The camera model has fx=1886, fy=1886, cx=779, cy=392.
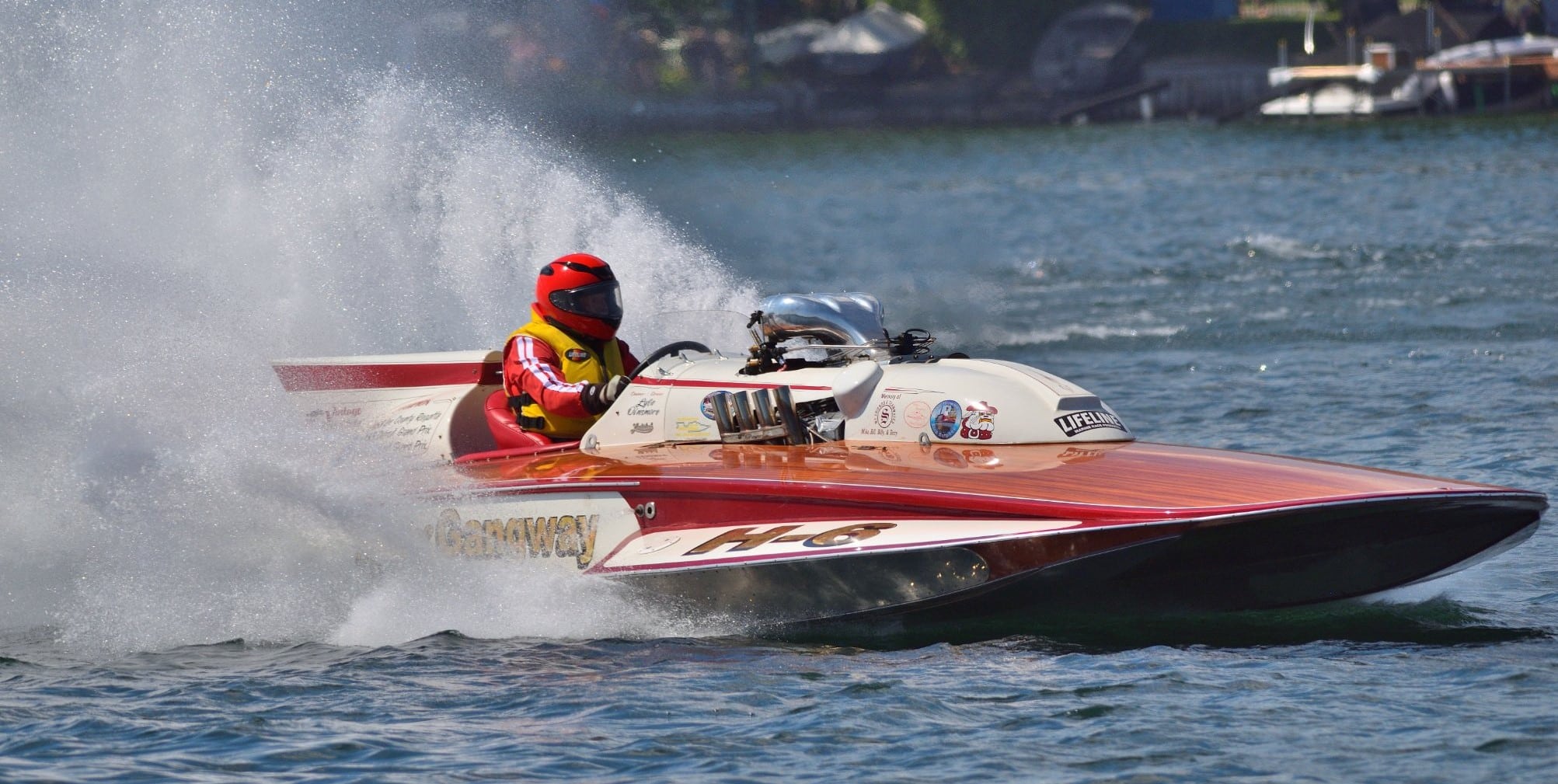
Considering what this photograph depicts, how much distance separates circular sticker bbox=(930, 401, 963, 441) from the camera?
25.3 ft

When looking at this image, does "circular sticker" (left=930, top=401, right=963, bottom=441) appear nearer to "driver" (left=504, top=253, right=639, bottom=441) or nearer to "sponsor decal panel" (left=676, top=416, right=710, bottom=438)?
"sponsor decal panel" (left=676, top=416, right=710, bottom=438)

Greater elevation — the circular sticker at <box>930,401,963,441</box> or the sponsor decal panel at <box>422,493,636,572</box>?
the circular sticker at <box>930,401,963,441</box>

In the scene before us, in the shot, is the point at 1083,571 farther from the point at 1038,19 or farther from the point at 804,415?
the point at 1038,19

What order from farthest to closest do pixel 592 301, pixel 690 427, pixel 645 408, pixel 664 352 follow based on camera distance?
pixel 592 301 → pixel 664 352 → pixel 645 408 → pixel 690 427

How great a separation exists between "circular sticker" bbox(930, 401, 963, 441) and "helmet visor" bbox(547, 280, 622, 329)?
1.63m

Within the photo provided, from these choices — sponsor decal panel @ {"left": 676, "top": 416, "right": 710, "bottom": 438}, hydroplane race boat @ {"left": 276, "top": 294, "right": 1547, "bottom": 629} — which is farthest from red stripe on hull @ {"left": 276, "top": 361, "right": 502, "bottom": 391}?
sponsor decal panel @ {"left": 676, "top": 416, "right": 710, "bottom": 438}

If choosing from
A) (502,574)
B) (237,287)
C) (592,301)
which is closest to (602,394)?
(592,301)

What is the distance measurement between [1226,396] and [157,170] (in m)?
7.74

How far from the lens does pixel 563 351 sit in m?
8.49

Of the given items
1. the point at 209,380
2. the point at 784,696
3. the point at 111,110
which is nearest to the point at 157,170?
the point at 111,110

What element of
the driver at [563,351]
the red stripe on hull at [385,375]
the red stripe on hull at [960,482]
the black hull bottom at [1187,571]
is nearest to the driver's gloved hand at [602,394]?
the driver at [563,351]

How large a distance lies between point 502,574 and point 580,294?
135 cm

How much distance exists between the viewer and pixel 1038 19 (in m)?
61.7

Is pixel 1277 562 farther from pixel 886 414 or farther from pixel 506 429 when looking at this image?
pixel 506 429
